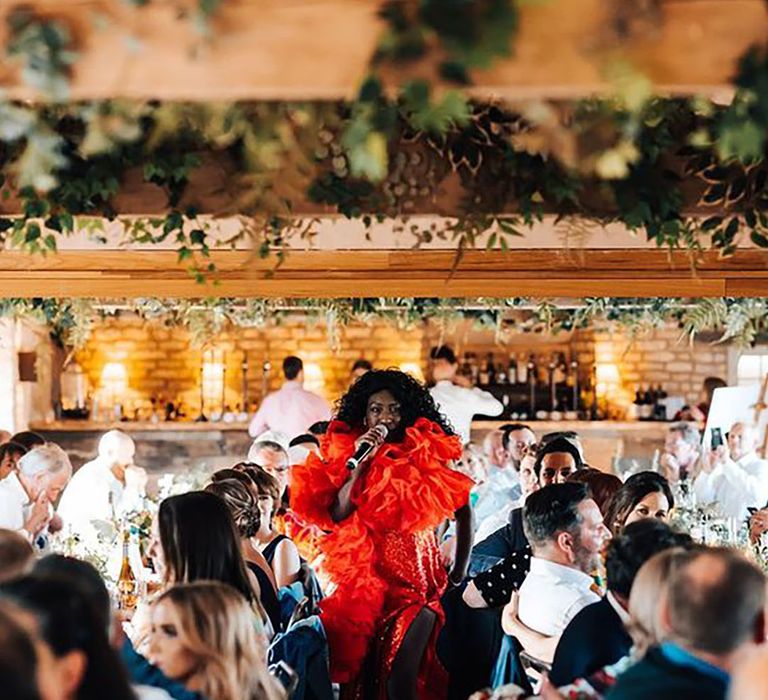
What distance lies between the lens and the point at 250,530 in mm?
5238

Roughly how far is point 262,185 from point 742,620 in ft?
5.30

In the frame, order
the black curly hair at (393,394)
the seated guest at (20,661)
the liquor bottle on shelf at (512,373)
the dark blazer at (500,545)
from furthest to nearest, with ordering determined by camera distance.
→ the liquor bottle on shelf at (512,373)
the dark blazer at (500,545)
the black curly hair at (393,394)
the seated guest at (20,661)

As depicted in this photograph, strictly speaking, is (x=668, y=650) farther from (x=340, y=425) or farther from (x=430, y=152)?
(x=340, y=425)

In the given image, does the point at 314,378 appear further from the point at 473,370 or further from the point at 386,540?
the point at 386,540

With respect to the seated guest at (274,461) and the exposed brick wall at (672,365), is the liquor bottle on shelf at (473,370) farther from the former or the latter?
the seated guest at (274,461)

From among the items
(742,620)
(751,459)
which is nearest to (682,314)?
(751,459)

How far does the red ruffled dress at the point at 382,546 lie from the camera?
5.78 meters

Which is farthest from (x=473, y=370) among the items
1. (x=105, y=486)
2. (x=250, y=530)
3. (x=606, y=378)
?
(x=250, y=530)

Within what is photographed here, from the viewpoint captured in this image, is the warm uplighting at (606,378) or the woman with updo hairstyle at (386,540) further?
the warm uplighting at (606,378)

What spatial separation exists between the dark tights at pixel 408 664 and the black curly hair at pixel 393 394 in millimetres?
953

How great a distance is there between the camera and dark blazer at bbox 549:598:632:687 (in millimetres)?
3916

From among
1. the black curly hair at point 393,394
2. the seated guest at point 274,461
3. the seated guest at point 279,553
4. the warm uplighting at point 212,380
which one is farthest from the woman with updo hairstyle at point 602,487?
the warm uplighting at point 212,380

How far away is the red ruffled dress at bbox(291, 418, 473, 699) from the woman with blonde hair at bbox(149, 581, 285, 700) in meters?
2.47

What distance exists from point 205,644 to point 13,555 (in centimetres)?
69
